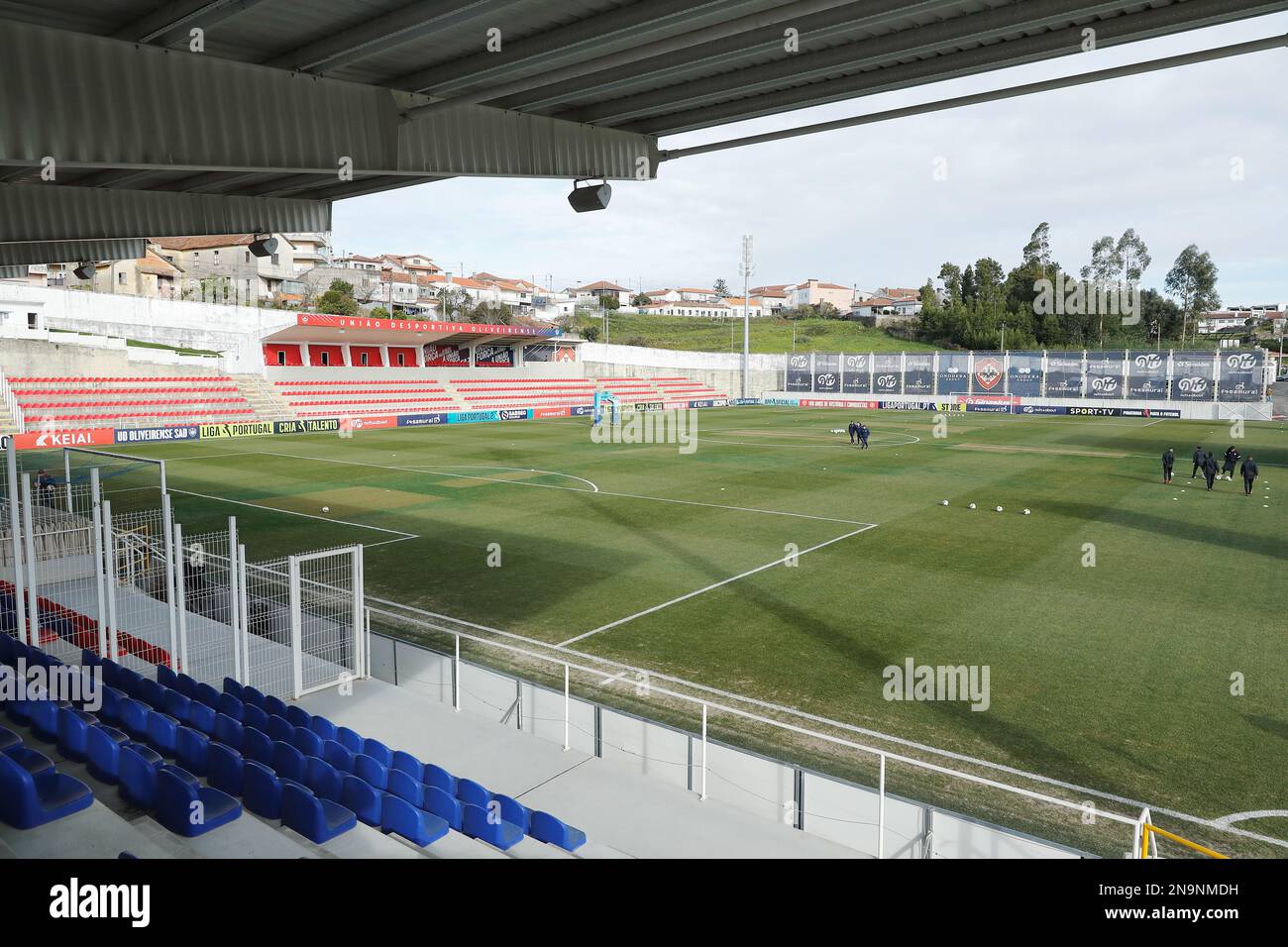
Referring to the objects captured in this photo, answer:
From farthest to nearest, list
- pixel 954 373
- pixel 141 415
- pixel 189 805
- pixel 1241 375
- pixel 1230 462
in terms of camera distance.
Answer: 1. pixel 954 373
2. pixel 1241 375
3. pixel 141 415
4. pixel 1230 462
5. pixel 189 805

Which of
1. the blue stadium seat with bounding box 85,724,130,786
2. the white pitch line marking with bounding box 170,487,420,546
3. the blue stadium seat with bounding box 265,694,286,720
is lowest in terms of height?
the white pitch line marking with bounding box 170,487,420,546

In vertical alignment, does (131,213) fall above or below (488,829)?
above

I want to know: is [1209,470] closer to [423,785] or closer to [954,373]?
[423,785]

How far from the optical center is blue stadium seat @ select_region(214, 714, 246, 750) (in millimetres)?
7484

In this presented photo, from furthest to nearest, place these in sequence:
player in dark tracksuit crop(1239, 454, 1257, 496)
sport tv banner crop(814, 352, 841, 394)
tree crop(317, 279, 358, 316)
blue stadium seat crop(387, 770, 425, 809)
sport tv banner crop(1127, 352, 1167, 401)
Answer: sport tv banner crop(814, 352, 841, 394)
tree crop(317, 279, 358, 316)
sport tv banner crop(1127, 352, 1167, 401)
player in dark tracksuit crop(1239, 454, 1257, 496)
blue stadium seat crop(387, 770, 425, 809)

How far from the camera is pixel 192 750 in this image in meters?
7.13

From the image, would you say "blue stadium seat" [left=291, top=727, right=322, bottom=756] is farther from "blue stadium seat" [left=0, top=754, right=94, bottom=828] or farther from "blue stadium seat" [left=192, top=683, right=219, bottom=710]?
"blue stadium seat" [left=0, top=754, right=94, bottom=828]

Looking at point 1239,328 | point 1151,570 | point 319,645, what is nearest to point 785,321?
point 1239,328

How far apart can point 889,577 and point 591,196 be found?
10624 millimetres

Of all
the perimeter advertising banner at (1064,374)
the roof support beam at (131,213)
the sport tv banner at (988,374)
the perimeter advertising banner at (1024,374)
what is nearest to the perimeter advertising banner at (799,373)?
the sport tv banner at (988,374)

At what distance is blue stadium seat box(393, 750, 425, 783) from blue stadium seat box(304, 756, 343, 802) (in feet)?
1.96

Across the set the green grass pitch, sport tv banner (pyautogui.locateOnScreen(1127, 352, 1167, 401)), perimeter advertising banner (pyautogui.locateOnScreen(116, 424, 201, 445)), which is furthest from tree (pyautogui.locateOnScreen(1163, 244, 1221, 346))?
perimeter advertising banner (pyautogui.locateOnScreen(116, 424, 201, 445))

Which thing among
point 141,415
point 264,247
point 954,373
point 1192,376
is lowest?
point 141,415

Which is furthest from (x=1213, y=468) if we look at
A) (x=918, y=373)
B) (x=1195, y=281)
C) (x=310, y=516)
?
(x=1195, y=281)
